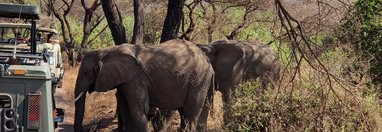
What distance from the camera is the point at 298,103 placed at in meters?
8.59

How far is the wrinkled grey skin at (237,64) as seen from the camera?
12055 mm

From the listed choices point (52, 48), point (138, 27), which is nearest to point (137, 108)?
point (138, 27)

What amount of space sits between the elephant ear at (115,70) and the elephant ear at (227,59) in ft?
9.33

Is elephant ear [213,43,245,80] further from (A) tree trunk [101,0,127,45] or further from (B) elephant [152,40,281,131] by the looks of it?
(A) tree trunk [101,0,127,45]

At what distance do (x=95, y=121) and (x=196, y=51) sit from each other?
120 inches

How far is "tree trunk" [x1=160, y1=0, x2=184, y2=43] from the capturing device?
37.2ft

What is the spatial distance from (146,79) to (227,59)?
274cm

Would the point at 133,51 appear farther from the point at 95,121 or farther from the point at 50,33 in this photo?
the point at 50,33

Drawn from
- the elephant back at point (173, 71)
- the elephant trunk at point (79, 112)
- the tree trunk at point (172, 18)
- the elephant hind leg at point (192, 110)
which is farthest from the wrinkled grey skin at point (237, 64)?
the elephant trunk at point (79, 112)

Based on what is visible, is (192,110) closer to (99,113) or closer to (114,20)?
(114,20)

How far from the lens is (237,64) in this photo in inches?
479

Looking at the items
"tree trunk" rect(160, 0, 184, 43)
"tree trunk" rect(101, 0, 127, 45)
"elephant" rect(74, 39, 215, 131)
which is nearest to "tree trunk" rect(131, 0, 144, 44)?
"tree trunk" rect(101, 0, 127, 45)

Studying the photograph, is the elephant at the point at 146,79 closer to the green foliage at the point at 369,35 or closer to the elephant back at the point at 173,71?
the elephant back at the point at 173,71

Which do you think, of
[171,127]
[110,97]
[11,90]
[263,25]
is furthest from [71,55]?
[11,90]
